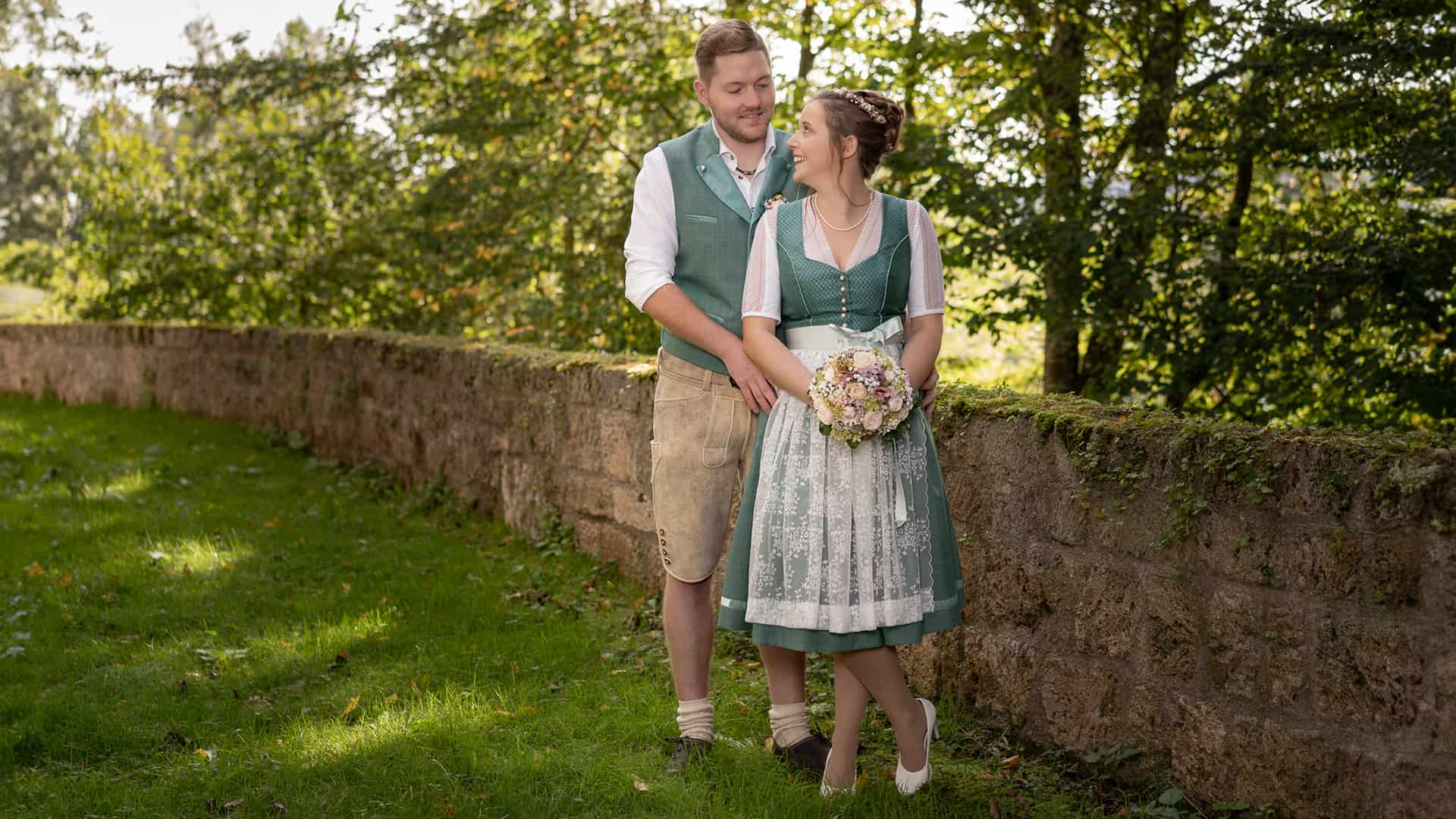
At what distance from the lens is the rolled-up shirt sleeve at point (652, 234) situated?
3.66 metres

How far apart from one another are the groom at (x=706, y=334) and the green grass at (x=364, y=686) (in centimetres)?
25

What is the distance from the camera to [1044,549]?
379 centimetres

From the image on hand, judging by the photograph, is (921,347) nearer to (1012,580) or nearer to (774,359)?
(774,359)

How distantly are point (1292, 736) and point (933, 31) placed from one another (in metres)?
6.48

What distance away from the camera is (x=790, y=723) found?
3.78m

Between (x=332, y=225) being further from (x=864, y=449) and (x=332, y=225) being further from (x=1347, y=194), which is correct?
A: (x=864, y=449)

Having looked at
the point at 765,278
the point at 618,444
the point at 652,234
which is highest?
the point at 652,234

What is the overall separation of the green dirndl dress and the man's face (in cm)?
37

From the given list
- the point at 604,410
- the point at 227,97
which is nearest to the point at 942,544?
the point at 604,410

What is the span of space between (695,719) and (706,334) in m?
1.19

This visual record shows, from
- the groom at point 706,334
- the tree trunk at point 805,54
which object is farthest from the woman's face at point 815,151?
the tree trunk at point 805,54

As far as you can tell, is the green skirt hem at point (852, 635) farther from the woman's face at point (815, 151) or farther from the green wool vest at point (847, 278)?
the woman's face at point (815, 151)

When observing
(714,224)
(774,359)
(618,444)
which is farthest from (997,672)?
(618,444)

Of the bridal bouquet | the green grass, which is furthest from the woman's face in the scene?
the green grass
